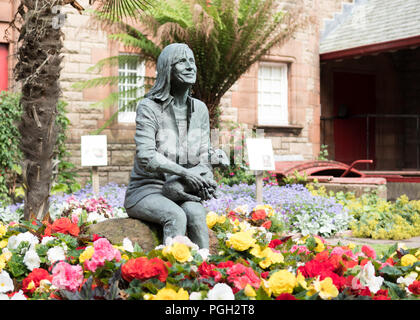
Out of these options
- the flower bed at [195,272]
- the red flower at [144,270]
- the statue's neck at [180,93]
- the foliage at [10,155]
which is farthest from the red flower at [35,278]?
the foliage at [10,155]

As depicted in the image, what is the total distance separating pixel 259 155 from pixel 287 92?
683 centimetres

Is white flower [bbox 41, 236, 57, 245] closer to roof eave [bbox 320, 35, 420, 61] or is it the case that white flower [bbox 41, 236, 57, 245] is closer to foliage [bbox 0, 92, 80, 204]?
foliage [bbox 0, 92, 80, 204]

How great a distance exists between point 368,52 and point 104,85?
23.0 ft

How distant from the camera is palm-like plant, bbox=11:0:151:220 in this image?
19.1 ft

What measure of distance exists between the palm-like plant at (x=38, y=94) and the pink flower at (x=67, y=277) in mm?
3067

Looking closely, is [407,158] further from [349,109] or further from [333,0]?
[333,0]

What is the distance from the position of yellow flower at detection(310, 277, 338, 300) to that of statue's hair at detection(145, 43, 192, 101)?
182cm

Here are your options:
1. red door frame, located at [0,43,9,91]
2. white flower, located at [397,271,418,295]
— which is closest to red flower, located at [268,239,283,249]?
white flower, located at [397,271,418,295]

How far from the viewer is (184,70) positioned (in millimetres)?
3924

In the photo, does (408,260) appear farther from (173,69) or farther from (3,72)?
(3,72)

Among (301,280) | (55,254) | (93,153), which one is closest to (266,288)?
(301,280)

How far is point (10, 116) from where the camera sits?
9695 mm
